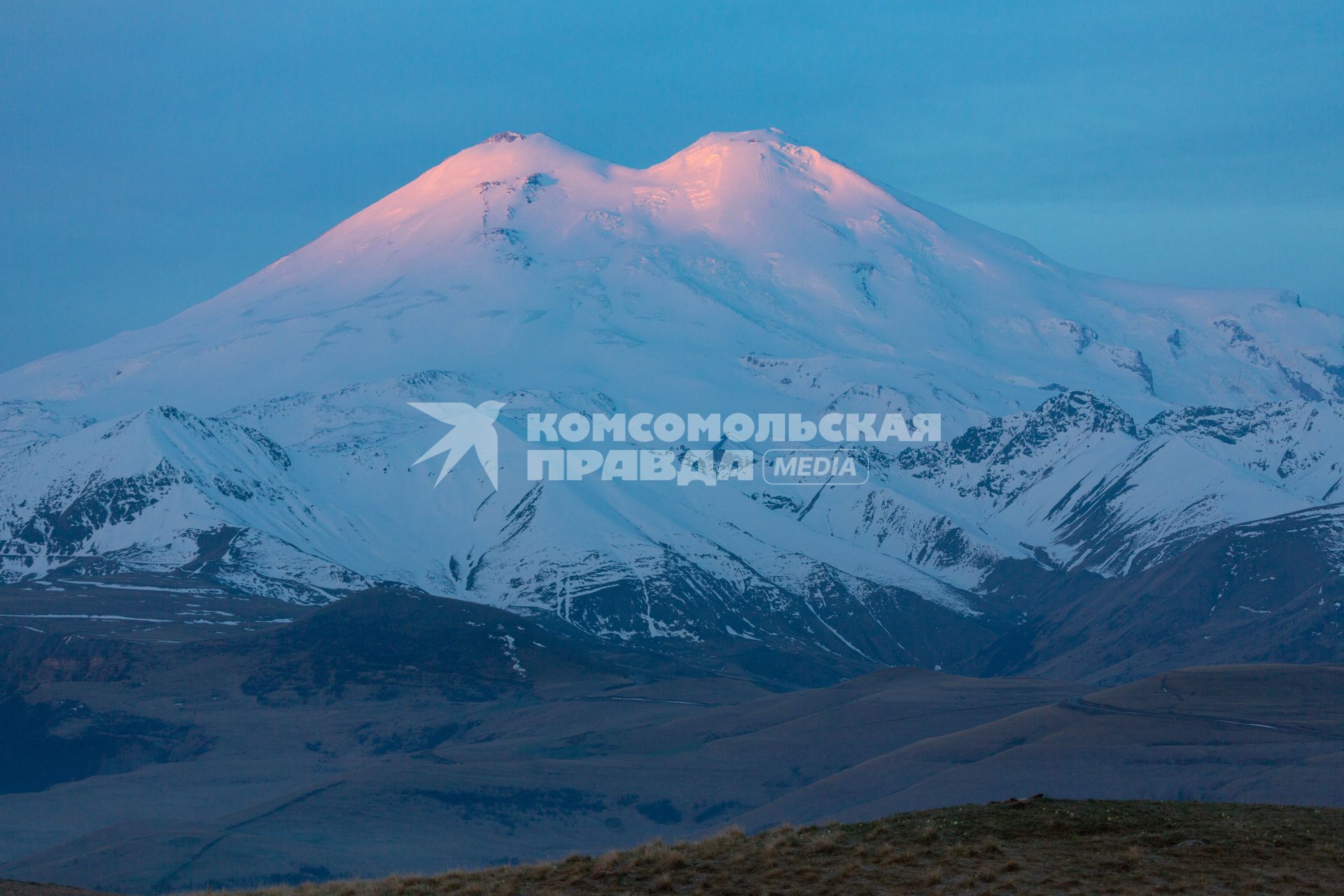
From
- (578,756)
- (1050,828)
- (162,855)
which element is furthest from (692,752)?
(1050,828)

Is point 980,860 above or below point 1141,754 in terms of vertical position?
above

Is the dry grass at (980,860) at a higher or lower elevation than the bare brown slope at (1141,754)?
higher

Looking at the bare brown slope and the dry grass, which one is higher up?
the dry grass

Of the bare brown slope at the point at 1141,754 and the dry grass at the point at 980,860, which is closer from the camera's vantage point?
the dry grass at the point at 980,860

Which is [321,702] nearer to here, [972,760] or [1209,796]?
[972,760]

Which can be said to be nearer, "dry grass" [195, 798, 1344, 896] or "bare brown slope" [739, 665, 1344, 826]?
"dry grass" [195, 798, 1344, 896]

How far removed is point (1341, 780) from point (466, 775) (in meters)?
54.0

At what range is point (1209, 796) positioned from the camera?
273 ft

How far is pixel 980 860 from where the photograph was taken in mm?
28688

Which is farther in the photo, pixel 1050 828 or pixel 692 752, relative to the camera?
pixel 692 752

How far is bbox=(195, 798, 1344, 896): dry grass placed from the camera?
27422 mm

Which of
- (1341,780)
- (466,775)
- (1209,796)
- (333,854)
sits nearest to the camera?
(1341,780)

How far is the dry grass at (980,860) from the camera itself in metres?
27.4

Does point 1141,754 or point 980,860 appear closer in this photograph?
point 980,860
